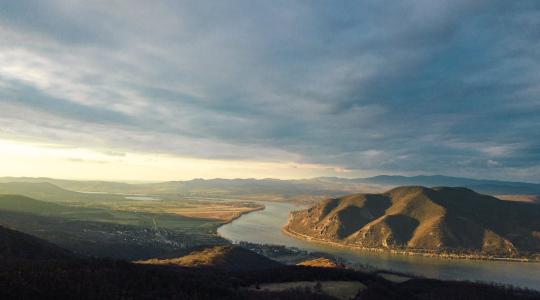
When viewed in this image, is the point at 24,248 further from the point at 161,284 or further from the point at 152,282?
the point at 161,284

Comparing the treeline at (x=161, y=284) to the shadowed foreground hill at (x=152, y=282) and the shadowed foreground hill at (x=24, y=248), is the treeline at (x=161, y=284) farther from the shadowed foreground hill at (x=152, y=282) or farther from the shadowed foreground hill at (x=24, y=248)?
the shadowed foreground hill at (x=24, y=248)

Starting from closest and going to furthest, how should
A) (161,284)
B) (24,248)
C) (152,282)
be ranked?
(152,282) → (161,284) → (24,248)

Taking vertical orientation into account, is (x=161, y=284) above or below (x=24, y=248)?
below

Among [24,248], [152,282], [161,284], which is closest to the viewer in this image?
[152,282]

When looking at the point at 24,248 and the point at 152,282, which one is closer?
the point at 152,282

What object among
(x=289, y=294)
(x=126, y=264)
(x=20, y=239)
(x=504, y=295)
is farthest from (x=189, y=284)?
(x=504, y=295)

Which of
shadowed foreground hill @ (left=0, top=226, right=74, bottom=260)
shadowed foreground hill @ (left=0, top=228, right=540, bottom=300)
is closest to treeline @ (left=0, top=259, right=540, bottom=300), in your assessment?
shadowed foreground hill @ (left=0, top=228, right=540, bottom=300)

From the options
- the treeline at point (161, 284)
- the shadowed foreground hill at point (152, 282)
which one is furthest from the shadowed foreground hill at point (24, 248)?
the treeline at point (161, 284)

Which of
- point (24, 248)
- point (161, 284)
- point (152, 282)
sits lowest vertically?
point (161, 284)

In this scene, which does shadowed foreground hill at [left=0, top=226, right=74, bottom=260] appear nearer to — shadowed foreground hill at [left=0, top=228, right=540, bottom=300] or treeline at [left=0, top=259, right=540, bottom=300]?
shadowed foreground hill at [left=0, top=228, right=540, bottom=300]

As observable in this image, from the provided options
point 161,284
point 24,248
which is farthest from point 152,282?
point 24,248
